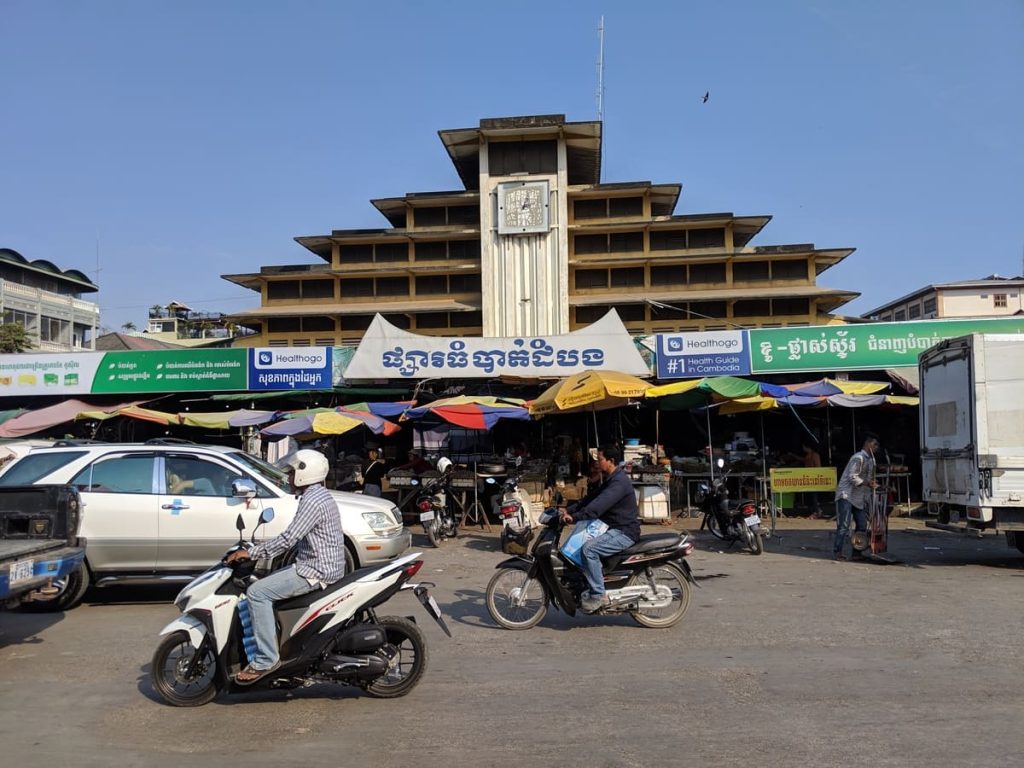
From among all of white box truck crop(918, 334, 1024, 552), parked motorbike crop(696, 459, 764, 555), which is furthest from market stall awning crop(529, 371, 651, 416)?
white box truck crop(918, 334, 1024, 552)

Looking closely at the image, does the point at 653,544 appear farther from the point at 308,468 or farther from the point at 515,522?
the point at 515,522

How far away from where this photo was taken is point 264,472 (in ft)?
31.1

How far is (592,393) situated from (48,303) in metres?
51.2

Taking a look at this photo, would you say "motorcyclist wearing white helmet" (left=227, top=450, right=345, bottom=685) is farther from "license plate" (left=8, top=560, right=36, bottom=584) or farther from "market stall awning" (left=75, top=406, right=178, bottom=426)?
"market stall awning" (left=75, top=406, right=178, bottom=426)

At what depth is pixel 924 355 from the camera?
41.7 feet

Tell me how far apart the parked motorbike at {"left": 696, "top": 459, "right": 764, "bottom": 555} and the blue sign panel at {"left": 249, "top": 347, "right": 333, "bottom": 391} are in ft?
36.6

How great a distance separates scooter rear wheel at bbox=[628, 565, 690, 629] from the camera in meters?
7.55

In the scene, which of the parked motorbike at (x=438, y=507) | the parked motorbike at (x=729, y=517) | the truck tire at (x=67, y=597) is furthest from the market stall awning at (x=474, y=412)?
the truck tire at (x=67, y=597)

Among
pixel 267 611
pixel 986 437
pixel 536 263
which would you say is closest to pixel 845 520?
pixel 986 437

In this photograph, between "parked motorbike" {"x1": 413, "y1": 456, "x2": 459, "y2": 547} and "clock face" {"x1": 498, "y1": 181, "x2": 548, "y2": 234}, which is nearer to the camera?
"parked motorbike" {"x1": 413, "y1": 456, "x2": 459, "y2": 547}

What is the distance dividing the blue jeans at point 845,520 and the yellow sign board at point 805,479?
4.52 metres

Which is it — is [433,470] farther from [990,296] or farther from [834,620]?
[990,296]

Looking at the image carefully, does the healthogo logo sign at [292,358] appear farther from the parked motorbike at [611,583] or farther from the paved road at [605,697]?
the parked motorbike at [611,583]

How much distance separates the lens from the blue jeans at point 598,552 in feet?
23.9
